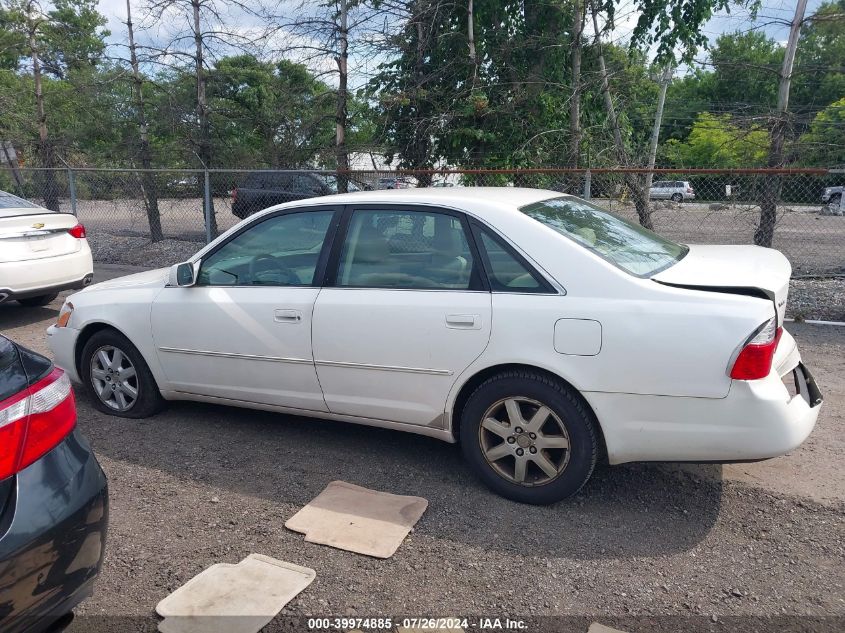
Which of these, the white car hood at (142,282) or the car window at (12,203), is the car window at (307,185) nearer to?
the car window at (12,203)

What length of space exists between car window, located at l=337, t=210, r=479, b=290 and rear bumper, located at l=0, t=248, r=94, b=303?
4867mm

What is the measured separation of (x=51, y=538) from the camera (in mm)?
2148

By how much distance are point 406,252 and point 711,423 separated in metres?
1.84

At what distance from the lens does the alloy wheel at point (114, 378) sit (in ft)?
15.7

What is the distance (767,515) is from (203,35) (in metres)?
11.4

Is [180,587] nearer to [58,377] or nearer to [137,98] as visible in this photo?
[58,377]

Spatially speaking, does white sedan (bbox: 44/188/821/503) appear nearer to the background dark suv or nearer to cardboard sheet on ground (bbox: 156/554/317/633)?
cardboard sheet on ground (bbox: 156/554/317/633)

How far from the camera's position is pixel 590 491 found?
3.75 metres

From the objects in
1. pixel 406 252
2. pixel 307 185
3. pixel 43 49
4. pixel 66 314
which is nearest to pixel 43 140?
pixel 43 49

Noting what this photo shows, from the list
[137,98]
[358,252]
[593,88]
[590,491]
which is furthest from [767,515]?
[137,98]

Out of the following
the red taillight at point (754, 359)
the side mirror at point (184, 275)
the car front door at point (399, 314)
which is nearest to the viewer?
the red taillight at point (754, 359)

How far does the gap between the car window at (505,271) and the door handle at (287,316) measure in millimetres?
1169

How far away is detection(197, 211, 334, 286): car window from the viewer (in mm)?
4184

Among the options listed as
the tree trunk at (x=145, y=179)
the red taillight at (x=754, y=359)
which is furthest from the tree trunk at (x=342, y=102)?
the red taillight at (x=754, y=359)
